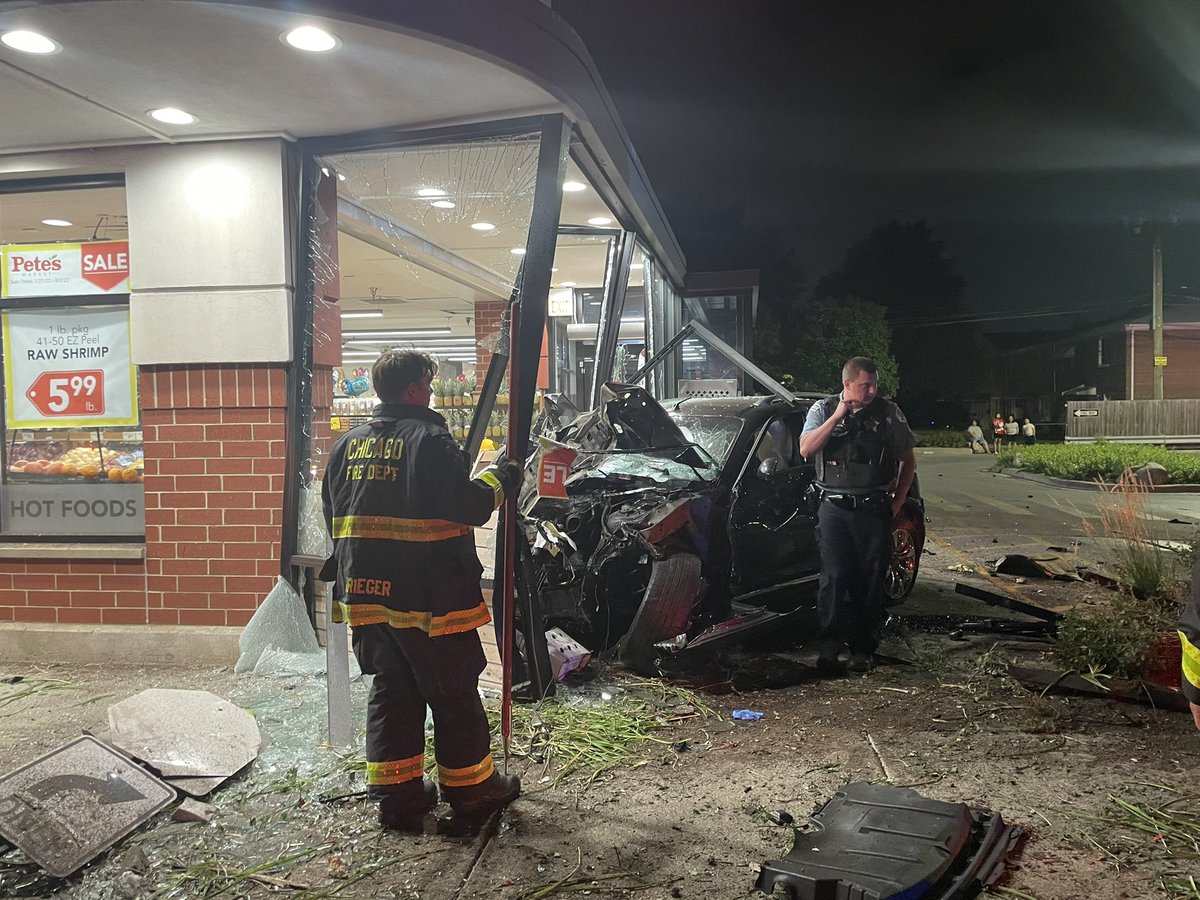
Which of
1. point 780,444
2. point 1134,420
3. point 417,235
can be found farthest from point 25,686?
point 1134,420

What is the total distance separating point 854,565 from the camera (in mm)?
5043

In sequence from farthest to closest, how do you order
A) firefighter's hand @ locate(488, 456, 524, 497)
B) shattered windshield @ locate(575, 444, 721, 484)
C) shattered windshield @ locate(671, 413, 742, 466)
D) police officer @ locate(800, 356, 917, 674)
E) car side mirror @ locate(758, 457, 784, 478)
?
1. shattered windshield @ locate(671, 413, 742, 466)
2. shattered windshield @ locate(575, 444, 721, 484)
3. car side mirror @ locate(758, 457, 784, 478)
4. police officer @ locate(800, 356, 917, 674)
5. firefighter's hand @ locate(488, 456, 524, 497)

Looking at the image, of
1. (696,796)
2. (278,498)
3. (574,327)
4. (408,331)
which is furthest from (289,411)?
(408,331)

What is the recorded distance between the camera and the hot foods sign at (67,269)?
5.57 m

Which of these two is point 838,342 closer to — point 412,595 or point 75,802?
point 412,595

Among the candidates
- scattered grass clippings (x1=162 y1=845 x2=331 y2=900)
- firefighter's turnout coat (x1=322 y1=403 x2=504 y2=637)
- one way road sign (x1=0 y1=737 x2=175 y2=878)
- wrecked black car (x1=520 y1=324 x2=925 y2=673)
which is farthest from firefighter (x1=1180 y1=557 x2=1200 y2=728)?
one way road sign (x1=0 y1=737 x2=175 y2=878)

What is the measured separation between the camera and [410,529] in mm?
3133

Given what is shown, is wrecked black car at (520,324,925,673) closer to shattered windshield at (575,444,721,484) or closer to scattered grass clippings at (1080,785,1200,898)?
shattered windshield at (575,444,721,484)

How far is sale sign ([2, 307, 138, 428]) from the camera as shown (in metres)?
5.62

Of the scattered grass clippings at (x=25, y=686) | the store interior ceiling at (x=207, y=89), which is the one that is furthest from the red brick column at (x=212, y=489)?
the store interior ceiling at (x=207, y=89)

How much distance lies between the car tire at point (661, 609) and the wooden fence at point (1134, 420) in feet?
79.8

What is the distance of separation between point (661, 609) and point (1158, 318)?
89.9ft

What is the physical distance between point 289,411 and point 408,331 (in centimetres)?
809

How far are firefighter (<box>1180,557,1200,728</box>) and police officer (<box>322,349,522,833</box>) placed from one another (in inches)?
87.3
